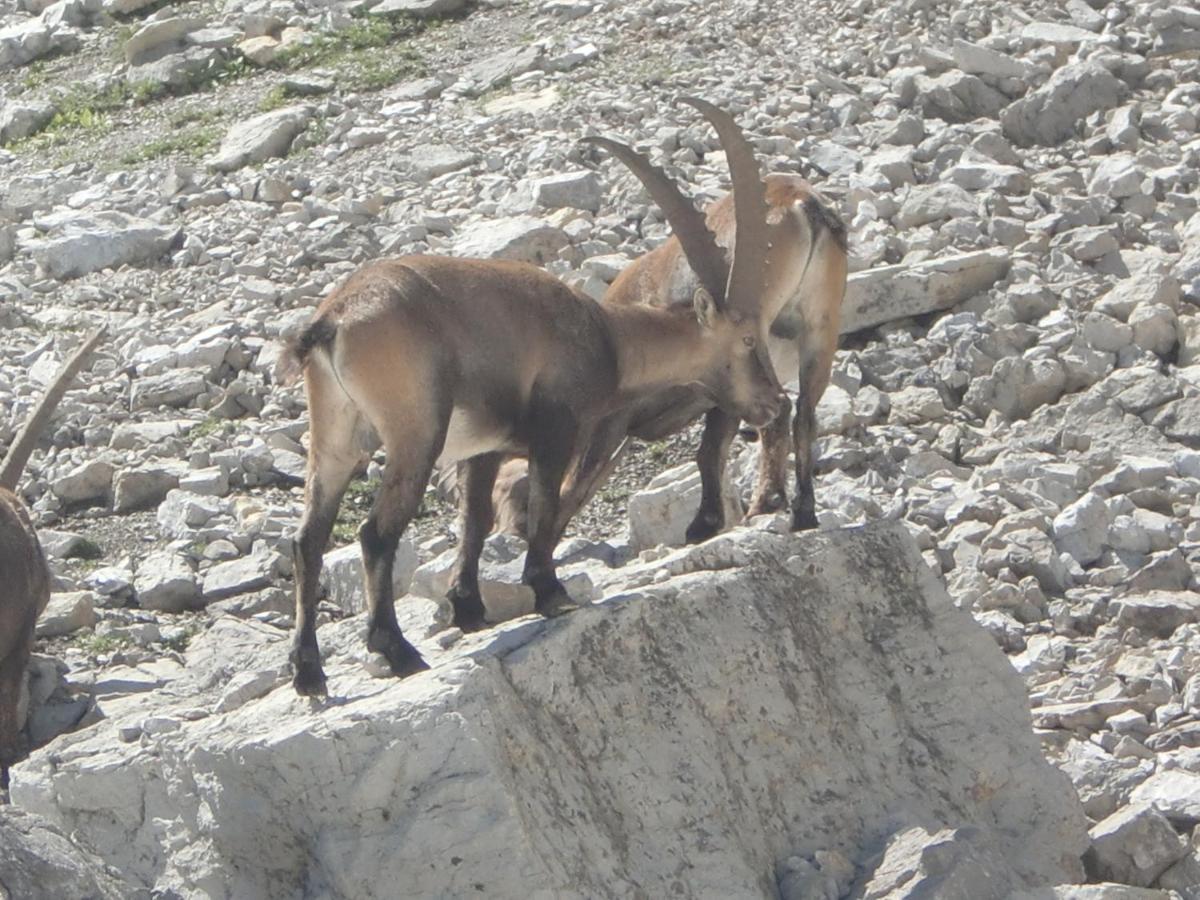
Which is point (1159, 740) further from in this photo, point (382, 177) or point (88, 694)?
point (382, 177)

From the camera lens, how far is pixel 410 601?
8.36 m

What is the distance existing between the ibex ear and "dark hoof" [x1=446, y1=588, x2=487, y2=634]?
168 cm

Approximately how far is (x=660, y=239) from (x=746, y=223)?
15.5ft

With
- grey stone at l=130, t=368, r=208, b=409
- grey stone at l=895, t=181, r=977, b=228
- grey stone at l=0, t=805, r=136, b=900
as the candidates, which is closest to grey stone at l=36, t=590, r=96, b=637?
grey stone at l=130, t=368, r=208, b=409

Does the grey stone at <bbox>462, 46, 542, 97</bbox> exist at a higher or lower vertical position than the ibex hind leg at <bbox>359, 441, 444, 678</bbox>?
lower

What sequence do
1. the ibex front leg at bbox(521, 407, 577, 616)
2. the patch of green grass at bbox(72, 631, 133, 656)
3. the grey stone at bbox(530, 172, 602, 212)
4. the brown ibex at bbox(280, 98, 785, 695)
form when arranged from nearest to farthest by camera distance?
the brown ibex at bbox(280, 98, 785, 695) < the ibex front leg at bbox(521, 407, 577, 616) < the patch of green grass at bbox(72, 631, 133, 656) < the grey stone at bbox(530, 172, 602, 212)

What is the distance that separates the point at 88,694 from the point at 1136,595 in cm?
473

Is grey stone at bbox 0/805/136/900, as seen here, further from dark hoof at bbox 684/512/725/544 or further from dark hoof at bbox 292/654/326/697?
dark hoof at bbox 684/512/725/544

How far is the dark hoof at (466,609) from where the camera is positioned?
7.55 metres

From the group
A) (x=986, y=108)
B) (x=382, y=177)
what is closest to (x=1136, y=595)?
(x=986, y=108)

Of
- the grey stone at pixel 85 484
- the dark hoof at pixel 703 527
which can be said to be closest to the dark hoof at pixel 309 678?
the dark hoof at pixel 703 527

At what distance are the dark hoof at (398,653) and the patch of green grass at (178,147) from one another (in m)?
10.2

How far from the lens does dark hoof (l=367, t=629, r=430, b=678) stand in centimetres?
693

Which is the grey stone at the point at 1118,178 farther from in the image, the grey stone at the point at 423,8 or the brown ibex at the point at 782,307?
the grey stone at the point at 423,8
